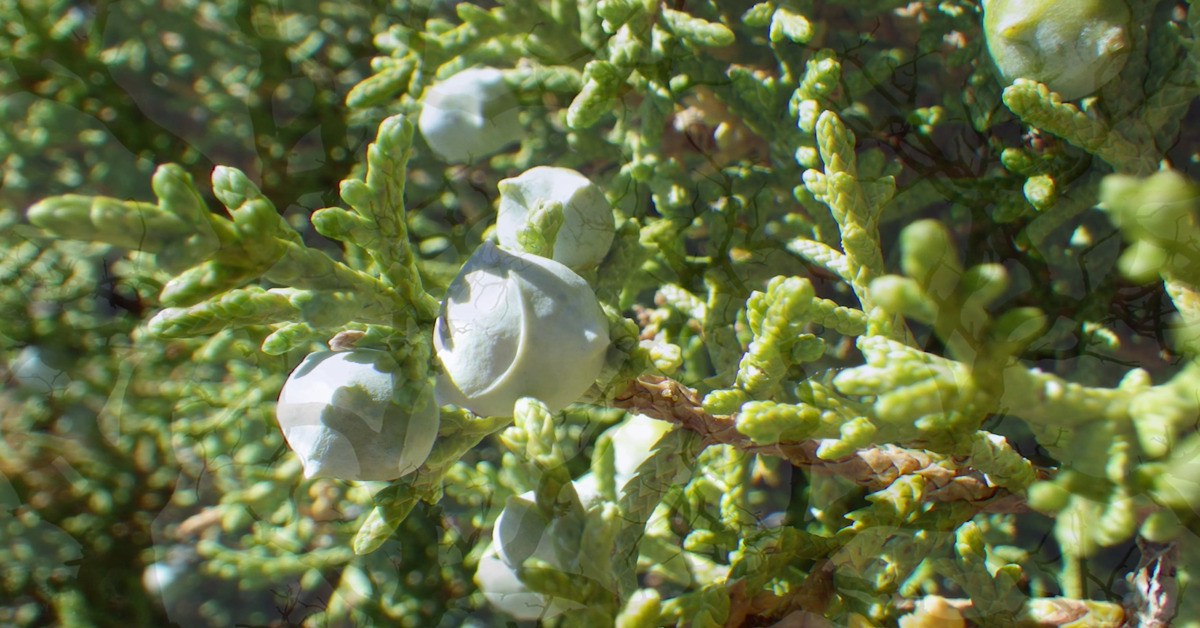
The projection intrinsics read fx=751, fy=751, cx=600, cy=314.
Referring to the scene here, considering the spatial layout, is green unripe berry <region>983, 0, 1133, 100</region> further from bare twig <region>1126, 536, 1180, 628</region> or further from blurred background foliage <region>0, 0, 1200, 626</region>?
bare twig <region>1126, 536, 1180, 628</region>

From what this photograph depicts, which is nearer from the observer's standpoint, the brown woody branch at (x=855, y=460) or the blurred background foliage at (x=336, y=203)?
the brown woody branch at (x=855, y=460)

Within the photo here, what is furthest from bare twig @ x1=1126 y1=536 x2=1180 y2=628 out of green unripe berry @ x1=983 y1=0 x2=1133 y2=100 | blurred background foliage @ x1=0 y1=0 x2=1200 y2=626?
green unripe berry @ x1=983 y1=0 x2=1133 y2=100

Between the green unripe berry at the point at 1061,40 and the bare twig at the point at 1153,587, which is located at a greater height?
the green unripe berry at the point at 1061,40

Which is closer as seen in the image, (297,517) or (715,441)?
(715,441)

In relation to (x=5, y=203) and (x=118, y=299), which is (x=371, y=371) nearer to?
(x=118, y=299)

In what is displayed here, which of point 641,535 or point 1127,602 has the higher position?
point 1127,602

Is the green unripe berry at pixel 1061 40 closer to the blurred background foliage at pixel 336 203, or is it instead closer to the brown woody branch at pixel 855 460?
the blurred background foliage at pixel 336 203

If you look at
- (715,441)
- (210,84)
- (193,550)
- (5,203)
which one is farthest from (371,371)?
(5,203)

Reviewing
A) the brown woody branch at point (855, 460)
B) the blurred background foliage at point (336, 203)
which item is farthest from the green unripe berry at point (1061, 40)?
the brown woody branch at point (855, 460)
